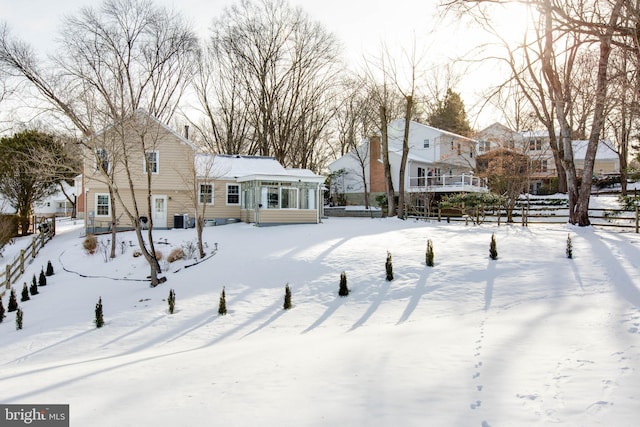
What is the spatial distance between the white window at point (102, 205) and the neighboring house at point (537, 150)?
1029 inches

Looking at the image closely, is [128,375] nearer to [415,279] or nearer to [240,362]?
→ [240,362]

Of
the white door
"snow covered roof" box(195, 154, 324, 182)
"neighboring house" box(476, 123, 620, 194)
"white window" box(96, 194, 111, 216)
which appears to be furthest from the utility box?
"neighboring house" box(476, 123, 620, 194)

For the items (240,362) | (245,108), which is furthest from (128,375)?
(245,108)

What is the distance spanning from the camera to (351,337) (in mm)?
7926

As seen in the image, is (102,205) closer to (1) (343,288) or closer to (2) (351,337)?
(1) (343,288)

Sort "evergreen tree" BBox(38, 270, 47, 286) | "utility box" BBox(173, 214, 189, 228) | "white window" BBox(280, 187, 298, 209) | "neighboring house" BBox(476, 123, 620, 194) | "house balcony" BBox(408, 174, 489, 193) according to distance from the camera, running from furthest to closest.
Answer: "house balcony" BBox(408, 174, 489, 193) < "neighboring house" BBox(476, 123, 620, 194) < "white window" BBox(280, 187, 298, 209) < "utility box" BBox(173, 214, 189, 228) < "evergreen tree" BBox(38, 270, 47, 286)

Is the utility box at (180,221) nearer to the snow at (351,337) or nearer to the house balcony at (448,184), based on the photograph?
the snow at (351,337)

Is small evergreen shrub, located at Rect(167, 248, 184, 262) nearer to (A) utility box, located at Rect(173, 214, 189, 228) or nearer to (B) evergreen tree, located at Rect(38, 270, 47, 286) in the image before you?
(B) evergreen tree, located at Rect(38, 270, 47, 286)

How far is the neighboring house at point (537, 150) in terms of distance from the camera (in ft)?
106

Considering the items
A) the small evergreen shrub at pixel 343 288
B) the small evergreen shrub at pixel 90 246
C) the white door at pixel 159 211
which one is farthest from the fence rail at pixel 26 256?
the small evergreen shrub at pixel 343 288

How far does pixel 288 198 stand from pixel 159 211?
7628mm

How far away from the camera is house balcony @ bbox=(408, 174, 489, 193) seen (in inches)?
1323

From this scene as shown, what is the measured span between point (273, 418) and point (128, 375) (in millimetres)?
2661

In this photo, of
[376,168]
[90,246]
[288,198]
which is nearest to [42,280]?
[90,246]
